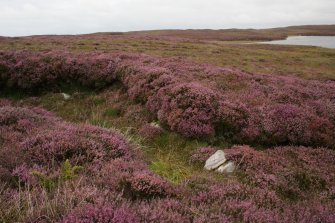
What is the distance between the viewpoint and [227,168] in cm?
967

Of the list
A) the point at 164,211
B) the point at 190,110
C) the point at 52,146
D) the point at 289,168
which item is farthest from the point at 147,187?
the point at 190,110

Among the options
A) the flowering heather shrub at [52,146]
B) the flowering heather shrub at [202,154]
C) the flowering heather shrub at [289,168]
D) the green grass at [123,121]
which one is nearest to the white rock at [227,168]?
the flowering heather shrub at [289,168]

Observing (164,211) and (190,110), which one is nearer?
(164,211)

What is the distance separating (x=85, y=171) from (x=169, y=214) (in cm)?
269

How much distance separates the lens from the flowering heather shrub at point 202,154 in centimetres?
1045

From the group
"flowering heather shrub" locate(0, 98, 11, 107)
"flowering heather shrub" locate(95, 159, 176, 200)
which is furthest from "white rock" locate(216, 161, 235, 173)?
"flowering heather shrub" locate(0, 98, 11, 107)

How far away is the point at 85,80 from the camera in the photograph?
62.5 ft

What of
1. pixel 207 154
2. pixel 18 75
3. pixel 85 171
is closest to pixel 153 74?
pixel 207 154

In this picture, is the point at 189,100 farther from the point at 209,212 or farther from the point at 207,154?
the point at 209,212

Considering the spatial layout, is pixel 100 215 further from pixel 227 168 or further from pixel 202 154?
pixel 202 154

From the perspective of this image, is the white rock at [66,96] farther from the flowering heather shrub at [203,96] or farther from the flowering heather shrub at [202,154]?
the flowering heather shrub at [202,154]

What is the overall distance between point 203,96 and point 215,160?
11.8 feet

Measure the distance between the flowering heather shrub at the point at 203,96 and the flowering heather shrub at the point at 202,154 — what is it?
0.88 meters

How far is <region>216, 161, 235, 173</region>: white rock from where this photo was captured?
377 inches
